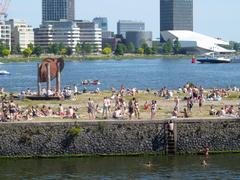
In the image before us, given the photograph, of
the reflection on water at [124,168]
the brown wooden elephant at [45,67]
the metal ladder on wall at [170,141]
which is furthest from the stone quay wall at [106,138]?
the brown wooden elephant at [45,67]

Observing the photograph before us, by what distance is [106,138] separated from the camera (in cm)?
4378

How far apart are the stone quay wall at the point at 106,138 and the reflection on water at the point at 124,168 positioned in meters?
0.67

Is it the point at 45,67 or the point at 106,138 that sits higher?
the point at 45,67

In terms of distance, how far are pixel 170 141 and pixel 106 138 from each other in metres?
3.60

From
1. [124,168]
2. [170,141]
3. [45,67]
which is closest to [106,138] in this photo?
[124,168]

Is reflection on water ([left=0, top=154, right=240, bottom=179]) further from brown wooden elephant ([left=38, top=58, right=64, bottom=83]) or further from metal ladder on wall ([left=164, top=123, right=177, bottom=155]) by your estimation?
brown wooden elephant ([left=38, top=58, right=64, bottom=83])

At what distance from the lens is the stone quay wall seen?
4366 centimetres

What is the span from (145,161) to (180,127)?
10.1 feet

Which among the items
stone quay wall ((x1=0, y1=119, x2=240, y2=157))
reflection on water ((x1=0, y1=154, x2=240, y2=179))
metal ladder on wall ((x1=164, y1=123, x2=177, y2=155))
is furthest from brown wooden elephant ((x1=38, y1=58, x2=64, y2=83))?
metal ladder on wall ((x1=164, y1=123, x2=177, y2=155))

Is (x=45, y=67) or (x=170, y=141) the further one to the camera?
(x=45, y=67)

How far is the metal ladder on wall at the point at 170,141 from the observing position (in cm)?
4394

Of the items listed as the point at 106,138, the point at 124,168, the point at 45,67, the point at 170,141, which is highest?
the point at 45,67

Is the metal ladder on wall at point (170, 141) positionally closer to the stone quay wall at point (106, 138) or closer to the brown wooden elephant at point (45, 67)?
the stone quay wall at point (106, 138)

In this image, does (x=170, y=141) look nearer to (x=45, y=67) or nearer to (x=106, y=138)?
(x=106, y=138)
